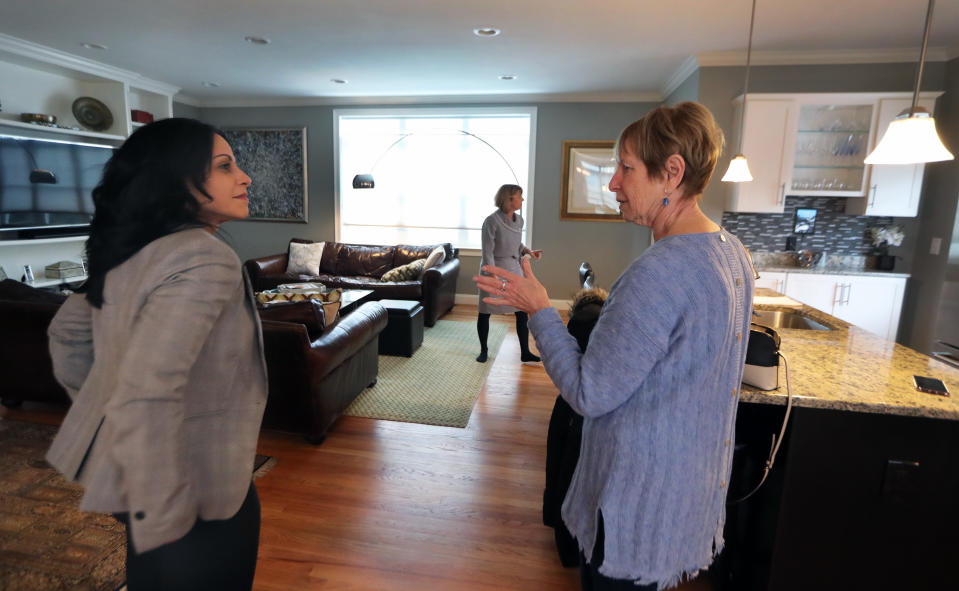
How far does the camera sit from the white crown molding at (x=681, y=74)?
4.35 meters

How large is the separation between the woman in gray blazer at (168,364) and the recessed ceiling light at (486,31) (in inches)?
128

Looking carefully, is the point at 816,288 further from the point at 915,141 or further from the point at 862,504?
the point at 862,504

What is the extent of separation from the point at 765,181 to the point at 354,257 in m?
4.60

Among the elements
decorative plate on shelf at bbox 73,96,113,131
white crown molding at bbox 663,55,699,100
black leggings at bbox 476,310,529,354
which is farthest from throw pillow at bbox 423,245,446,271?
decorative plate on shelf at bbox 73,96,113,131

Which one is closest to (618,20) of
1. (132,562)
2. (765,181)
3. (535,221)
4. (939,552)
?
(765,181)

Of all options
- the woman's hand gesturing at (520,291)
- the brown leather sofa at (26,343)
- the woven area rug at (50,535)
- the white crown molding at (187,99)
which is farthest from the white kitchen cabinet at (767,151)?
the white crown molding at (187,99)

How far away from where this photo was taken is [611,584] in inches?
38.2

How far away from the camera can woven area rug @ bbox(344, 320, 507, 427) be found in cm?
322

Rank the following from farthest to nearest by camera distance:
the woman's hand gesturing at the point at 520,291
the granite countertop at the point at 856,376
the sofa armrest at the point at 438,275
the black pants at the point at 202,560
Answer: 1. the sofa armrest at the point at 438,275
2. the granite countertop at the point at 856,376
3. the woman's hand gesturing at the point at 520,291
4. the black pants at the point at 202,560

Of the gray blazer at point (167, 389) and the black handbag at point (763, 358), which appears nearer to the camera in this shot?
the gray blazer at point (167, 389)

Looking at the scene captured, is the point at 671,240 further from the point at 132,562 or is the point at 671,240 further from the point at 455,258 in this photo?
the point at 455,258

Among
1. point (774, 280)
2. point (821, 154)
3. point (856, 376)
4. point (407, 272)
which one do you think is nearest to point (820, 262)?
point (774, 280)

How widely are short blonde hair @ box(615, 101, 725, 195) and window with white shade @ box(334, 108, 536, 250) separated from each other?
5387 mm

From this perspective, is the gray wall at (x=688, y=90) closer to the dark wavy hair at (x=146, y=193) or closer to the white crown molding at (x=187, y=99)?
the dark wavy hair at (x=146, y=193)
